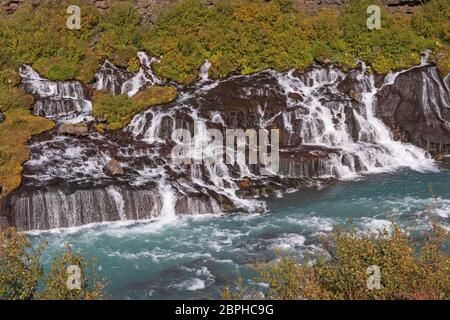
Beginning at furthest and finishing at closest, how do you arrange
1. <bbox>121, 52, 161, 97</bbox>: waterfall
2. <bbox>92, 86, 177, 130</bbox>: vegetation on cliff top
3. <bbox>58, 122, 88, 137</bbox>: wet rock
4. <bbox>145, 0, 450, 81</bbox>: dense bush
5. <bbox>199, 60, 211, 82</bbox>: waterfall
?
1. <bbox>145, 0, 450, 81</bbox>: dense bush
2. <bbox>199, 60, 211, 82</bbox>: waterfall
3. <bbox>121, 52, 161, 97</bbox>: waterfall
4. <bbox>92, 86, 177, 130</bbox>: vegetation on cliff top
5. <bbox>58, 122, 88, 137</bbox>: wet rock

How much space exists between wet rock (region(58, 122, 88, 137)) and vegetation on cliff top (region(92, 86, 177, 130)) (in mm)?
1635

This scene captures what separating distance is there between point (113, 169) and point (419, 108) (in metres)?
25.6

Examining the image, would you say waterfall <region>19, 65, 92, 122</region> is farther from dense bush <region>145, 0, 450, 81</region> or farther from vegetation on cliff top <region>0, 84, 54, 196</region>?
dense bush <region>145, 0, 450, 81</region>

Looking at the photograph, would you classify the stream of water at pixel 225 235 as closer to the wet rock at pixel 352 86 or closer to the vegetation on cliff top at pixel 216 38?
the wet rock at pixel 352 86

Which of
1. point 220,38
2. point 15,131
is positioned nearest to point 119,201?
point 15,131

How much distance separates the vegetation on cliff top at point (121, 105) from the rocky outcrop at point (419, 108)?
715 inches

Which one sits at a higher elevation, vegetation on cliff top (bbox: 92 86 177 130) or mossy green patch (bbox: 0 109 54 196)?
vegetation on cliff top (bbox: 92 86 177 130)

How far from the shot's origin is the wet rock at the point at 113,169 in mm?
38562

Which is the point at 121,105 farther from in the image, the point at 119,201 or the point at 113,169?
the point at 119,201

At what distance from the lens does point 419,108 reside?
47344 millimetres

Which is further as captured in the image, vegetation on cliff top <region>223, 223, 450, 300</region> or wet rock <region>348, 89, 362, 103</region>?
wet rock <region>348, 89, 362, 103</region>

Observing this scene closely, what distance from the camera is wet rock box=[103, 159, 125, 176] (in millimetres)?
38562

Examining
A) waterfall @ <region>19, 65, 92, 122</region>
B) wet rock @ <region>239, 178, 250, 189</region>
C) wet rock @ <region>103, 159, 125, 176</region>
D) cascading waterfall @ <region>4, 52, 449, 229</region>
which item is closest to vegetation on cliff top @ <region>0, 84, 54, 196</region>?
cascading waterfall @ <region>4, 52, 449, 229</region>
